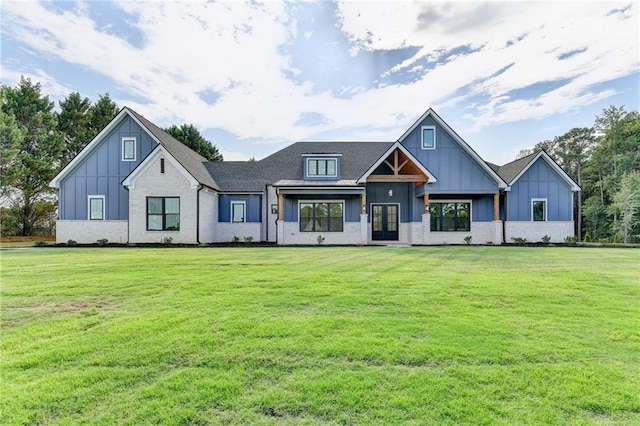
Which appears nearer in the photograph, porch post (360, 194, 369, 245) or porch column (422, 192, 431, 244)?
porch post (360, 194, 369, 245)

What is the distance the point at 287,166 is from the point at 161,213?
894 centimetres

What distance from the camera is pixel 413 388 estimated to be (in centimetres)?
286

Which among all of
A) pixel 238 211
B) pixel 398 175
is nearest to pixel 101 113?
pixel 238 211

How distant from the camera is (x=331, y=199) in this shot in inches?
810

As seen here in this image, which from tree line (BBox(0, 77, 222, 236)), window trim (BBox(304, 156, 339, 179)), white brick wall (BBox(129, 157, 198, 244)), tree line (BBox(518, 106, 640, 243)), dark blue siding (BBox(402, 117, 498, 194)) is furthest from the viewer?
tree line (BBox(518, 106, 640, 243))

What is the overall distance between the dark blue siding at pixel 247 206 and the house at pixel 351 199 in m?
0.07

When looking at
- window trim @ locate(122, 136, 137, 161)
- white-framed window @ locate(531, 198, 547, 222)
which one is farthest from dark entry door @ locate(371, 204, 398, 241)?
window trim @ locate(122, 136, 137, 161)

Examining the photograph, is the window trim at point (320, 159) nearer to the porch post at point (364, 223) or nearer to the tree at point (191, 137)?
the porch post at point (364, 223)

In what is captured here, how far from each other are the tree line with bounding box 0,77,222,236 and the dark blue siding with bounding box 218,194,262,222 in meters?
18.2

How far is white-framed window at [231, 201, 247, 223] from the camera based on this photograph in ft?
70.4

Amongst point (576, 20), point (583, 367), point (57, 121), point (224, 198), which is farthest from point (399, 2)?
point (57, 121)

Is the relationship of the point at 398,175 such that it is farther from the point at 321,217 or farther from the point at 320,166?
the point at 321,217

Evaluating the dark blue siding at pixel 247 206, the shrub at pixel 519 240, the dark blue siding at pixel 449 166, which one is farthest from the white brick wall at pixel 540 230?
the dark blue siding at pixel 247 206

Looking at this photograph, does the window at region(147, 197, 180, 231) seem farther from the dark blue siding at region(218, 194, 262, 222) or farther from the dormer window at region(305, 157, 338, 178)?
the dormer window at region(305, 157, 338, 178)
